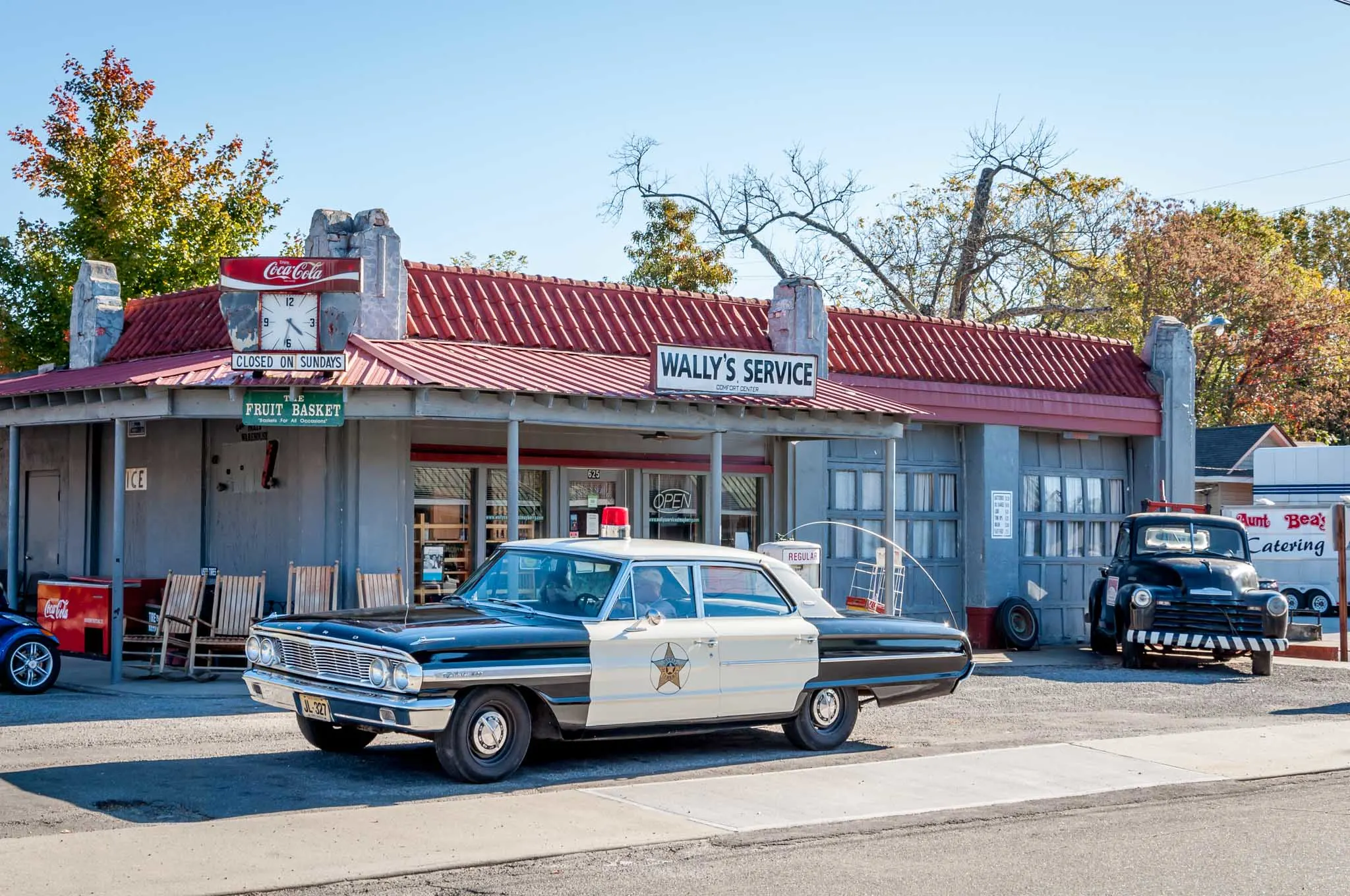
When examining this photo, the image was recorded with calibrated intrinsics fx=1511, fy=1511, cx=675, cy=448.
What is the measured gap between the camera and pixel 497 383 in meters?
15.1

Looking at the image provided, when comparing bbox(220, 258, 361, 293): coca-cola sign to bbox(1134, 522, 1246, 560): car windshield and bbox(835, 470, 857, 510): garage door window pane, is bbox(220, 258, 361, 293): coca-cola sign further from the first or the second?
bbox(1134, 522, 1246, 560): car windshield

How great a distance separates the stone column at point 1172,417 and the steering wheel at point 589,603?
15.8 m

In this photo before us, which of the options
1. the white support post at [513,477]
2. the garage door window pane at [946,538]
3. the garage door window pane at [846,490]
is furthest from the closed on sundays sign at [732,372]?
the garage door window pane at [946,538]

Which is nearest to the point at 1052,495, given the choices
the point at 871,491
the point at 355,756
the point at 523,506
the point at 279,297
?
the point at 871,491

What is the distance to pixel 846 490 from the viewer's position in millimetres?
20922

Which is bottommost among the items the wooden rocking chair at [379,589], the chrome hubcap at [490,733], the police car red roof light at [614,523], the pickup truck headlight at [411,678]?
the chrome hubcap at [490,733]

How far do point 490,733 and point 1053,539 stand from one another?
1515 centimetres

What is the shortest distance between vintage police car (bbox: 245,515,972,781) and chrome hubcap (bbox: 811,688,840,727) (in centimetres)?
1

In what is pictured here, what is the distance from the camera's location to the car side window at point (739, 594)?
1084cm

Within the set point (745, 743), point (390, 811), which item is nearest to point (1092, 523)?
point (745, 743)

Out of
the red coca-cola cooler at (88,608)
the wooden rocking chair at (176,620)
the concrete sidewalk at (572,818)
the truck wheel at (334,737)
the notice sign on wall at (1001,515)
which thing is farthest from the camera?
the notice sign on wall at (1001,515)

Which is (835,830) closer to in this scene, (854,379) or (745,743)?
(745,743)

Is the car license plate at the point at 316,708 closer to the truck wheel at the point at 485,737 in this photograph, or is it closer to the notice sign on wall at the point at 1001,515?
the truck wheel at the point at 485,737

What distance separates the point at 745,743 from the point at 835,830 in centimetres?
318
